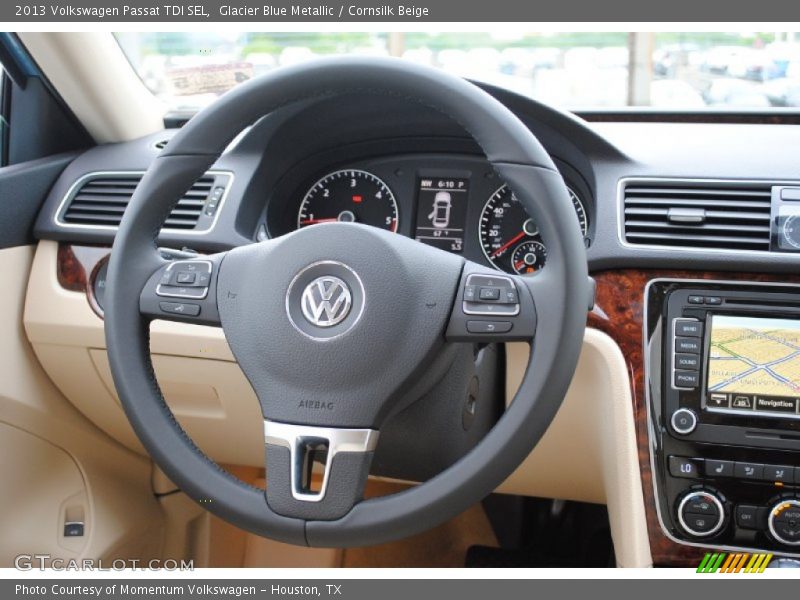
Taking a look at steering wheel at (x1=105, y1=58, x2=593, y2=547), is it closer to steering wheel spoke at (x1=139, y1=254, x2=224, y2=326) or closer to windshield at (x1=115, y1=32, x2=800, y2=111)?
steering wheel spoke at (x1=139, y1=254, x2=224, y2=326)

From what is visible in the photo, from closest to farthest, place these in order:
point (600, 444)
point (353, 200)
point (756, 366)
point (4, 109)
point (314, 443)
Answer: point (314, 443), point (756, 366), point (600, 444), point (353, 200), point (4, 109)

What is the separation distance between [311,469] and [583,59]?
101 centimetres

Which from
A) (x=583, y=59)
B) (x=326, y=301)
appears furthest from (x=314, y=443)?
(x=583, y=59)

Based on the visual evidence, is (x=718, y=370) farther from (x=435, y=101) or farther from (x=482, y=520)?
(x=482, y=520)

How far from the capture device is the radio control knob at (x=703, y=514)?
129 centimetres

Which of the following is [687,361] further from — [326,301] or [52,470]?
[52,470]

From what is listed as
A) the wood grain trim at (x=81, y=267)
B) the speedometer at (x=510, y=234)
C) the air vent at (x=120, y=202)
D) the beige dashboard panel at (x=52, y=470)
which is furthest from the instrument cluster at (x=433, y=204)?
the beige dashboard panel at (x=52, y=470)

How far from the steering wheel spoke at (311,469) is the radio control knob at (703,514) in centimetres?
54

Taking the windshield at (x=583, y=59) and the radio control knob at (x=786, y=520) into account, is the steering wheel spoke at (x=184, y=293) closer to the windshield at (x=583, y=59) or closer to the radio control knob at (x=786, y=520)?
the windshield at (x=583, y=59)

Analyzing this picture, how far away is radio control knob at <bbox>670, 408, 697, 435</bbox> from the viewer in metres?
1.29

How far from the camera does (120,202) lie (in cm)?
162

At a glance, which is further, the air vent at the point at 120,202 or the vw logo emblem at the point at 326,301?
the air vent at the point at 120,202

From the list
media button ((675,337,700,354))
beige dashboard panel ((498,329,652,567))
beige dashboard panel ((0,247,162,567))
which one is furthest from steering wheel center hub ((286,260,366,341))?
beige dashboard panel ((0,247,162,567))

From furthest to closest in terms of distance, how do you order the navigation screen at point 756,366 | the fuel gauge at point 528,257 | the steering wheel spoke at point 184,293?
the fuel gauge at point 528,257 < the navigation screen at point 756,366 < the steering wheel spoke at point 184,293
